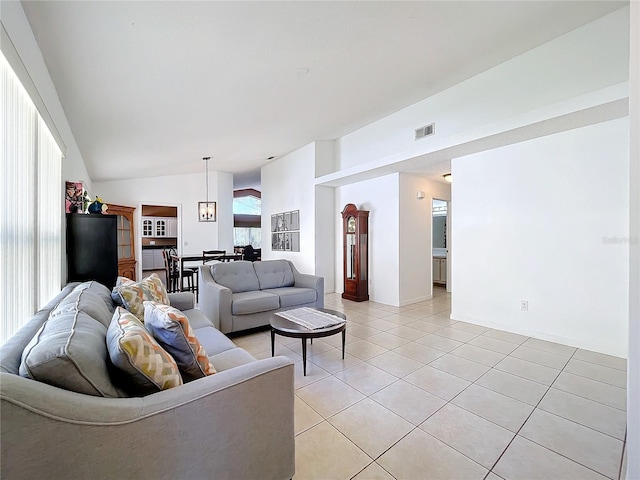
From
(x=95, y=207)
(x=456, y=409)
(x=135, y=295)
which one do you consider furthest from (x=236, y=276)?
(x=456, y=409)

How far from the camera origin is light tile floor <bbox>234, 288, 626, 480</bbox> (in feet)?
5.12

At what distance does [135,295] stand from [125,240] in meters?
5.71

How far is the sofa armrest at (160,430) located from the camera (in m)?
0.82

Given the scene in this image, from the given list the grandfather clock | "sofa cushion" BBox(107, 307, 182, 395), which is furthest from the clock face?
"sofa cushion" BBox(107, 307, 182, 395)

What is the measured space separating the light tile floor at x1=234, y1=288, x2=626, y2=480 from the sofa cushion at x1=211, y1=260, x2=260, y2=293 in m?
0.86

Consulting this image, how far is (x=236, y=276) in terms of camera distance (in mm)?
4051

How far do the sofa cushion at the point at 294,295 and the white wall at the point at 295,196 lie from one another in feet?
5.87

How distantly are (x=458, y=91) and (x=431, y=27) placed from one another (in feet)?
5.30

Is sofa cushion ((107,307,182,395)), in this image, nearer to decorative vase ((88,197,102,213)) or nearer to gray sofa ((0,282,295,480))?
gray sofa ((0,282,295,480))

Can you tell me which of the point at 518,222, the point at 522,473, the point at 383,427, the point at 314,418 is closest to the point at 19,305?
the point at 314,418

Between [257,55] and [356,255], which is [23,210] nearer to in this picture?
[257,55]

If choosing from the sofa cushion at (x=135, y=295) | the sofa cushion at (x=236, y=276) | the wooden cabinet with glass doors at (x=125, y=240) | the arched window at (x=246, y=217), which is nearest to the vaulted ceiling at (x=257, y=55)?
the sofa cushion at (x=135, y=295)

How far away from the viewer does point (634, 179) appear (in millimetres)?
1248

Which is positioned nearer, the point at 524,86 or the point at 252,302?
the point at 524,86
